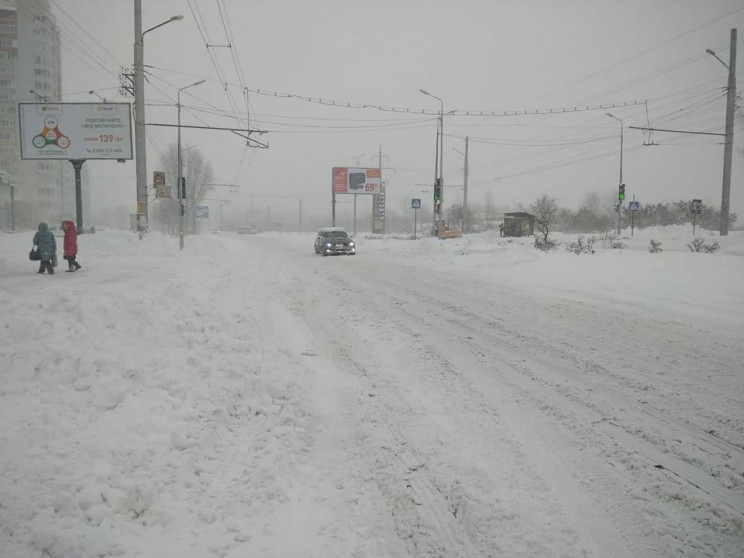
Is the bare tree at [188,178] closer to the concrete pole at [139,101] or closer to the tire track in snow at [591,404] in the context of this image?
the concrete pole at [139,101]

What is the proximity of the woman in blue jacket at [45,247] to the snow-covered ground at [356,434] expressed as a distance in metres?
5.83

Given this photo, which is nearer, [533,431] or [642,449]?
[642,449]

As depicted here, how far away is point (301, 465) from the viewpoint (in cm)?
318

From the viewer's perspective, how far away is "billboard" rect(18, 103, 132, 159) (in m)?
20.6

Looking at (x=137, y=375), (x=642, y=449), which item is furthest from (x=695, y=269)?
(x=137, y=375)

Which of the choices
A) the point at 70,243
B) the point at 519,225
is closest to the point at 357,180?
the point at 519,225

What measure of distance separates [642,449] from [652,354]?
8.72 ft

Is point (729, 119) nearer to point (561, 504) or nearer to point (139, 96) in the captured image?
point (561, 504)

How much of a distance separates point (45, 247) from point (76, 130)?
43.7 feet

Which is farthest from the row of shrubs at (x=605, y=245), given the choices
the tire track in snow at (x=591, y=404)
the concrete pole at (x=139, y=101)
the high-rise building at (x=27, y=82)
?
the high-rise building at (x=27, y=82)

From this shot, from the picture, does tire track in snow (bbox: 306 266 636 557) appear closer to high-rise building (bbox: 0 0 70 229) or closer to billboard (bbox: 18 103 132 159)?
billboard (bbox: 18 103 132 159)

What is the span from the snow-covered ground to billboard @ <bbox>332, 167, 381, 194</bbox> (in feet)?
153

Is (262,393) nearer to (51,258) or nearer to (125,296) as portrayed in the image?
(125,296)

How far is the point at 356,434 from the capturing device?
3.64 m
